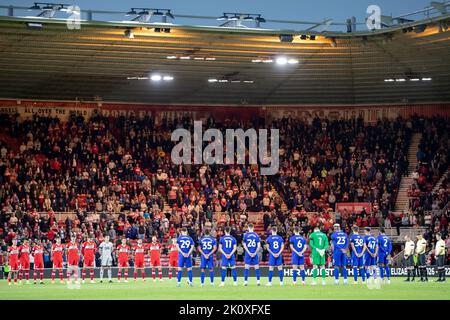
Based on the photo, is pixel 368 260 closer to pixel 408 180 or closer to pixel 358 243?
pixel 358 243

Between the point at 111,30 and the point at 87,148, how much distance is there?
10433 mm

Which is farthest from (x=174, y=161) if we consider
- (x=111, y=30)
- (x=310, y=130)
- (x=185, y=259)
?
(x=185, y=259)

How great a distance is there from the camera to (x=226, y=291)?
2855 centimetres

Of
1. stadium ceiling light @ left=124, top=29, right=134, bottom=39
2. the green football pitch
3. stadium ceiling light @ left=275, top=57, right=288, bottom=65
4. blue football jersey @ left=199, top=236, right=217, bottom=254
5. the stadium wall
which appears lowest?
the green football pitch

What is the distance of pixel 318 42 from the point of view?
43625mm

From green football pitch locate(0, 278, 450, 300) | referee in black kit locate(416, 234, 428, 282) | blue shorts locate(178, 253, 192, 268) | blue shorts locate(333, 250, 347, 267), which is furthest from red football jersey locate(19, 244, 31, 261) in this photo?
referee in black kit locate(416, 234, 428, 282)

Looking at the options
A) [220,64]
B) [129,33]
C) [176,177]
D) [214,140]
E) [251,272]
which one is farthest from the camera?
[214,140]

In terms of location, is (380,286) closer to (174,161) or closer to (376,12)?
(376,12)

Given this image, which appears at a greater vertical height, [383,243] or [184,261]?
[383,243]

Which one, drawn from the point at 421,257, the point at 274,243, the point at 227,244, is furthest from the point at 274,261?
the point at 421,257

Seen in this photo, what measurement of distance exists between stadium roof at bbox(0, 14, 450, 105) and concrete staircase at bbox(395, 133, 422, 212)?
240 cm

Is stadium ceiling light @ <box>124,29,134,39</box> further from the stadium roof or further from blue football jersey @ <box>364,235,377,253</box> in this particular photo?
blue football jersey @ <box>364,235,377,253</box>

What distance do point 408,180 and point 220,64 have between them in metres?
12.2

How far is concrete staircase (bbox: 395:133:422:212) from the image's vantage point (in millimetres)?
48719
